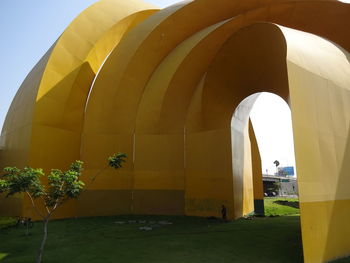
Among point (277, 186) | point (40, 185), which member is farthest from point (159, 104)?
point (277, 186)

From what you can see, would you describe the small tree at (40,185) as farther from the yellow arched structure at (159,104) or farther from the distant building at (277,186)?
the distant building at (277,186)

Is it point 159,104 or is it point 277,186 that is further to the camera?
point 277,186

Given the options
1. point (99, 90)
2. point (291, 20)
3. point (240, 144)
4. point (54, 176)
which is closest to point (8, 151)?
point (99, 90)

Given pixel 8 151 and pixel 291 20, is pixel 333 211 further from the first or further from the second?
pixel 8 151

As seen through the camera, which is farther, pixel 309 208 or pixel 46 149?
pixel 46 149

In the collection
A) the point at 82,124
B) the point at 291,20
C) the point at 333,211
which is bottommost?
the point at 333,211

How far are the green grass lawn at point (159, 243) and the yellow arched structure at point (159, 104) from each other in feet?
11.5

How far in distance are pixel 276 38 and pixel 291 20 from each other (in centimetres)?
738

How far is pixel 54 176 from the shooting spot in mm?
7605

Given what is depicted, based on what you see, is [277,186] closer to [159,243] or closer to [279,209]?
[279,209]

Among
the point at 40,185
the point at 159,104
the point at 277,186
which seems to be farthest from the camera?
the point at 277,186

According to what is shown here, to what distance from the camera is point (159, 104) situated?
18203 mm

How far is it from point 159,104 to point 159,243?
10.1 metres

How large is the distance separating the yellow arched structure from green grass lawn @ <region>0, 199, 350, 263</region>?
3498 millimetres
